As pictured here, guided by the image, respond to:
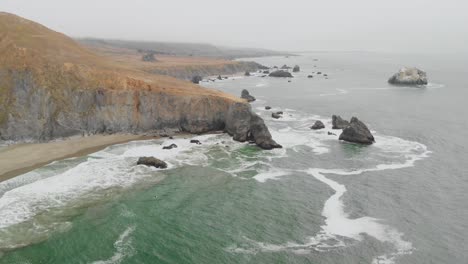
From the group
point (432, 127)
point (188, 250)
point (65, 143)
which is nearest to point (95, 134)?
point (65, 143)

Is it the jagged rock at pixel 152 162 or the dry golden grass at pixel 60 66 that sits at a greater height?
the dry golden grass at pixel 60 66

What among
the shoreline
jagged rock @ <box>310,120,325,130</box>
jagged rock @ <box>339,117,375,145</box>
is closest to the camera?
the shoreline

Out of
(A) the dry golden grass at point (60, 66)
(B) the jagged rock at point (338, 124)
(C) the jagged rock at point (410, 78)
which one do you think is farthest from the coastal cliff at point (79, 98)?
(C) the jagged rock at point (410, 78)

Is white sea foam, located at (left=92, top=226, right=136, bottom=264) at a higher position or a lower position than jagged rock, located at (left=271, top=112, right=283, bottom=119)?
lower

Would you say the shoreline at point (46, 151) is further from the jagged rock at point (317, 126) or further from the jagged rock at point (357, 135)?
the jagged rock at point (357, 135)

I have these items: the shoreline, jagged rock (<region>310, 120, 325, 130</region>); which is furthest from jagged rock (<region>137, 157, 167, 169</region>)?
jagged rock (<region>310, 120, 325, 130</region>)

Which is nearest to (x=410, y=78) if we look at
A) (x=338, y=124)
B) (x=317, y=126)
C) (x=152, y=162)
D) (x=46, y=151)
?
(x=338, y=124)

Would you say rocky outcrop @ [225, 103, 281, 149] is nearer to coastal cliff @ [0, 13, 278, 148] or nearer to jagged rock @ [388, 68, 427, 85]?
coastal cliff @ [0, 13, 278, 148]
